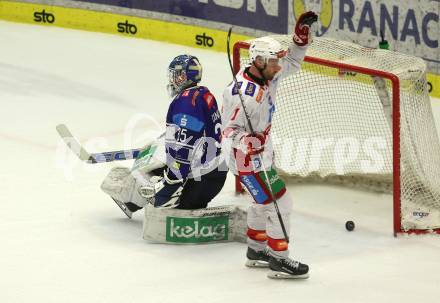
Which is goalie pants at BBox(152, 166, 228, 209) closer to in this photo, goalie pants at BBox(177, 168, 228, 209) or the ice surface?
goalie pants at BBox(177, 168, 228, 209)

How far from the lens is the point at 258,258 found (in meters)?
6.39

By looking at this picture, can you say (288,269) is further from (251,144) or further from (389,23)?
(389,23)

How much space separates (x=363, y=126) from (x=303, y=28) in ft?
4.94

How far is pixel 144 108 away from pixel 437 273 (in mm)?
4202

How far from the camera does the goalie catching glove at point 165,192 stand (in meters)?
6.68

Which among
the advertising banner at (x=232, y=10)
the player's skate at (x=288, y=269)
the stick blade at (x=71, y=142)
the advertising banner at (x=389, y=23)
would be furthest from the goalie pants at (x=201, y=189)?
the advertising banner at (x=232, y=10)

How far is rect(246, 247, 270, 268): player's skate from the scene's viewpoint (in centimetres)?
638

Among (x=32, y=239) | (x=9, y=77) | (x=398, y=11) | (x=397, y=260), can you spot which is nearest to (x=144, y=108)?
(x=9, y=77)

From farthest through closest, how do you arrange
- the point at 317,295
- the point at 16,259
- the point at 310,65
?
the point at 310,65 < the point at 16,259 < the point at 317,295

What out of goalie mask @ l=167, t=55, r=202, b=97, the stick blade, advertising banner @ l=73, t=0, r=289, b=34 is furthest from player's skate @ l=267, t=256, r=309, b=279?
advertising banner @ l=73, t=0, r=289, b=34

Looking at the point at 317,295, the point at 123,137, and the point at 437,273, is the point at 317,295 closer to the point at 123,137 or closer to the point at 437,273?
the point at 437,273

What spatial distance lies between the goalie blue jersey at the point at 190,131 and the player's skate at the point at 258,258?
623 mm

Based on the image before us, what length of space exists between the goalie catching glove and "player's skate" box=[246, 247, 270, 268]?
0.59 m

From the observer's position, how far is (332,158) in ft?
26.3
